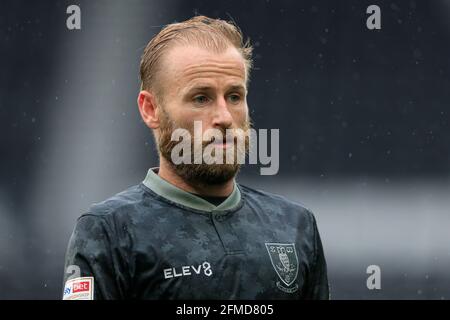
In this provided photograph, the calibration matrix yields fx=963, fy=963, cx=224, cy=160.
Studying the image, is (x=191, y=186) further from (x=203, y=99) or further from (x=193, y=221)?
(x=203, y=99)

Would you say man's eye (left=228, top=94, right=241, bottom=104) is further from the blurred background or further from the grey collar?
the blurred background

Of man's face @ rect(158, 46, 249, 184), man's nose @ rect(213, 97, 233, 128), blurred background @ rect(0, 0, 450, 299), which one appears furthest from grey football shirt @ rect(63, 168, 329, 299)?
blurred background @ rect(0, 0, 450, 299)

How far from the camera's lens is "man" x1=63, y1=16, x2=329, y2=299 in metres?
2.84

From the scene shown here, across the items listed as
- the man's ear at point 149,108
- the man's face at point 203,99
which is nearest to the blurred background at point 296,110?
the man's ear at point 149,108

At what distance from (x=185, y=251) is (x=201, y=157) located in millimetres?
301

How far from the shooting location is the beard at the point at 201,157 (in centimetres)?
298

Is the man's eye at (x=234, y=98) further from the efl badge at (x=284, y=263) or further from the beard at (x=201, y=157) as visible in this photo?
the efl badge at (x=284, y=263)

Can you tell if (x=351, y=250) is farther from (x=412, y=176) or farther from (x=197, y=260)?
(x=197, y=260)

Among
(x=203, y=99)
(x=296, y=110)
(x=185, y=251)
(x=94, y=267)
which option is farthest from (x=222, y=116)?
(x=296, y=110)

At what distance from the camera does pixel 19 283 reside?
6.56 m

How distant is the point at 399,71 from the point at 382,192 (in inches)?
36.2

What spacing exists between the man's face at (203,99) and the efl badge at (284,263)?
27 cm

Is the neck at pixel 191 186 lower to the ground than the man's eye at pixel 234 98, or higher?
lower
